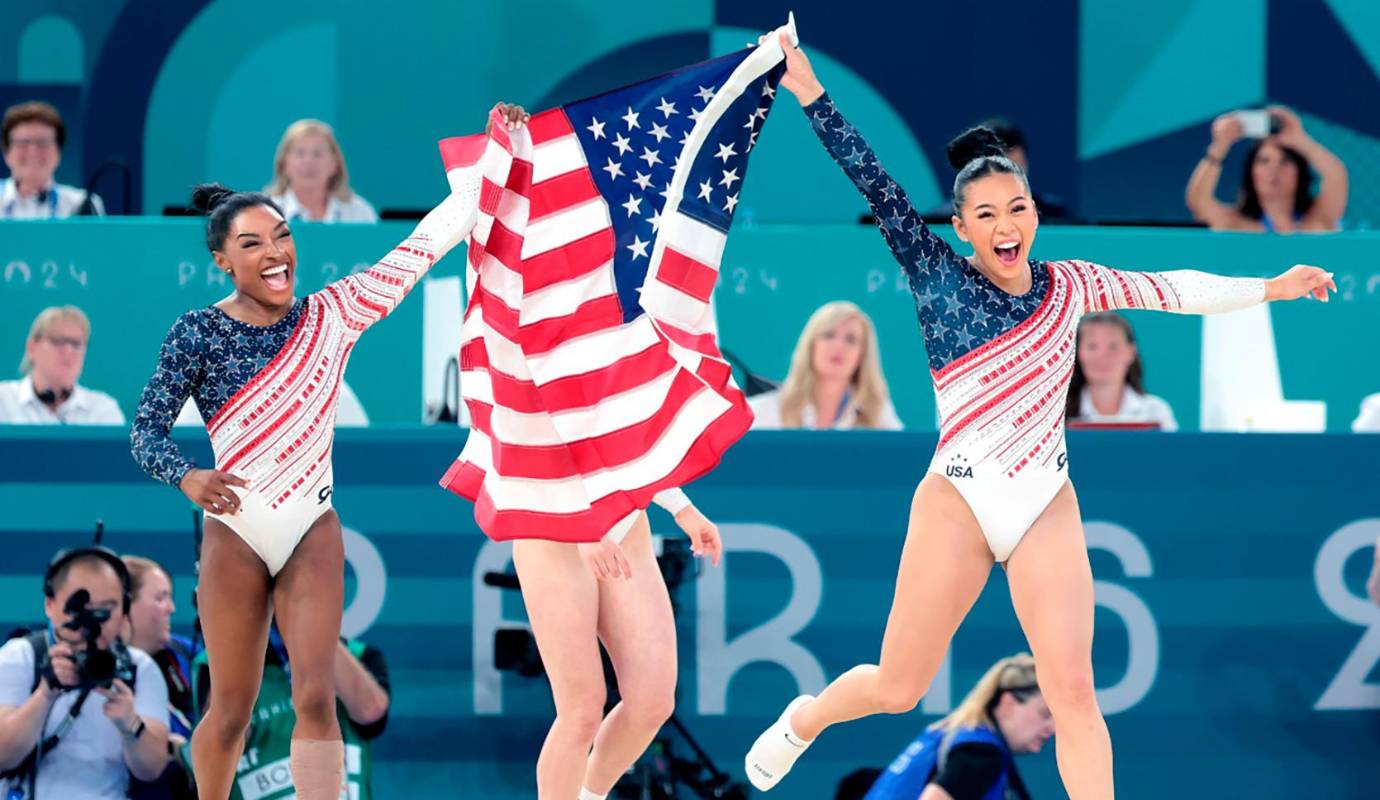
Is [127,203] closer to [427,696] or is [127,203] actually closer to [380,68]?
[380,68]

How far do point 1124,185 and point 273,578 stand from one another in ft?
25.2

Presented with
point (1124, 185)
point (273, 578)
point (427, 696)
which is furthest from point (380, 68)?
point (273, 578)

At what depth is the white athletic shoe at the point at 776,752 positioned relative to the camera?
18.8 ft

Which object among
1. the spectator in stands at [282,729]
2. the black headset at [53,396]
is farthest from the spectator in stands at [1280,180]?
the black headset at [53,396]

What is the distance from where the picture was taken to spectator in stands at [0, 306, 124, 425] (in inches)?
303

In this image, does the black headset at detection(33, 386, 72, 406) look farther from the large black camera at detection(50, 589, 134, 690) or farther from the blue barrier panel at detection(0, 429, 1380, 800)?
the large black camera at detection(50, 589, 134, 690)

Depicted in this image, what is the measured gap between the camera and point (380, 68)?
11.4 meters

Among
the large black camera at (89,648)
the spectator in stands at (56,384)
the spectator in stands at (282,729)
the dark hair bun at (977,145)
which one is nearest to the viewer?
the dark hair bun at (977,145)

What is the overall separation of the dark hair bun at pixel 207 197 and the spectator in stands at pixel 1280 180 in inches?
200

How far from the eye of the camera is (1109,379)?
795 centimetres

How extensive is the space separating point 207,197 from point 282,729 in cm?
202

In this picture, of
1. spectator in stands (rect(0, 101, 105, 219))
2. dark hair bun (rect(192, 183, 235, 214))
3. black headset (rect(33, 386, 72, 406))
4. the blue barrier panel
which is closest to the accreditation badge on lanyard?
spectator in stands (rect(0, 101, 105, 219))

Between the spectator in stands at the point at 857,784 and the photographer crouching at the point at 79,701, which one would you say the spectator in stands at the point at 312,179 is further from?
the spectator in stands at the point at 857,784

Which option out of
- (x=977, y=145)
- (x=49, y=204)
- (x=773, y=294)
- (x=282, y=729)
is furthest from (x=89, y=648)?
(x=773, y=294)
